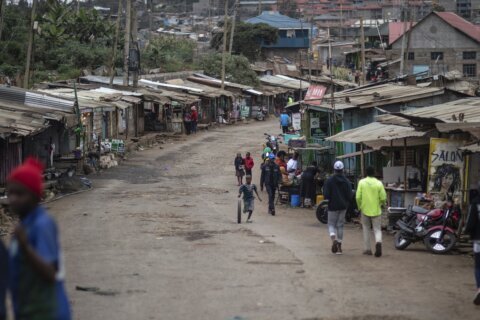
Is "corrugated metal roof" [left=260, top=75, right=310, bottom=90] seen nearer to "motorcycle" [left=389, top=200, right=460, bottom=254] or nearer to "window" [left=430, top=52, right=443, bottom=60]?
"window" [left=430, top=52, right=443, bottom=60]

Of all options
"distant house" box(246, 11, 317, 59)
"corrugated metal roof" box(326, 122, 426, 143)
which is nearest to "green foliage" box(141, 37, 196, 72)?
"distant house" box(246, 11, 317, 59)

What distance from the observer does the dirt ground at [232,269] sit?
1043 cm

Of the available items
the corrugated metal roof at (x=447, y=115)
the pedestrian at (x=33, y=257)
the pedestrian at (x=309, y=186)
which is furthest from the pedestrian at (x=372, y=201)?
the pedestrian at (x=33, y=257)

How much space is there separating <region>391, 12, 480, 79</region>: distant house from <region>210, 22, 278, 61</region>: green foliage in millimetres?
20633

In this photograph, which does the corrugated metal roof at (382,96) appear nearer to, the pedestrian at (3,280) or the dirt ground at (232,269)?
the dirt ground at (232,269)

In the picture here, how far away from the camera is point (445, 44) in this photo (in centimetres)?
6900

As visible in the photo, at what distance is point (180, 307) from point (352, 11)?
133 m

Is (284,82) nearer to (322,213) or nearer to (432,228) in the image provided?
(322,213)

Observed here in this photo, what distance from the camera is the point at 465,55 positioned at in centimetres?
6862

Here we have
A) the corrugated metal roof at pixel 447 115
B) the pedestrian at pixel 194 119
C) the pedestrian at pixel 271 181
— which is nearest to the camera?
the corrugated metal roof at pixel 447 115

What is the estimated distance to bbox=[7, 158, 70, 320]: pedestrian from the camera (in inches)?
213

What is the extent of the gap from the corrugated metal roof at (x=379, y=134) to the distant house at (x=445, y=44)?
1843 inches

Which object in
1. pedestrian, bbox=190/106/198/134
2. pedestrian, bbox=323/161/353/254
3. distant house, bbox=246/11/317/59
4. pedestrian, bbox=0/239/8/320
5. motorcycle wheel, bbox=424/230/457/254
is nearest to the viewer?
pedestrian, bbox=0/239/8/320

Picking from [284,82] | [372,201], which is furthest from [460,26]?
[372,201]
